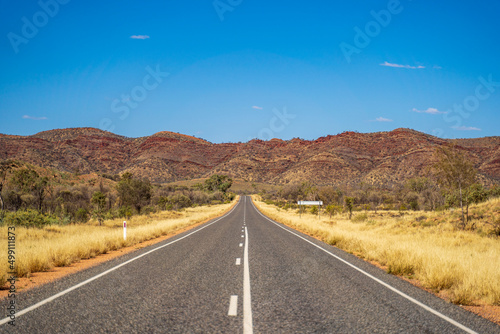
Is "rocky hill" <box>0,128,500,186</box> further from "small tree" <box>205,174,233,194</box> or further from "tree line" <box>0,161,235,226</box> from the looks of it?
"tree line" <box>0,161,235,226</box>

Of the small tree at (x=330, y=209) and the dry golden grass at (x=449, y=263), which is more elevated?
the dry golden grass at (x=449, y=263)

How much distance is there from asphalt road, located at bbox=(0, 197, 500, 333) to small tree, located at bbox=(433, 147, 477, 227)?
17234 mm

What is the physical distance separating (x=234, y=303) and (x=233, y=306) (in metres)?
0.18

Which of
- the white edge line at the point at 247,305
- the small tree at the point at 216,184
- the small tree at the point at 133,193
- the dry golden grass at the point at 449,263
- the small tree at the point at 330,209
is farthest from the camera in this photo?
the small tree at the point at 216,184

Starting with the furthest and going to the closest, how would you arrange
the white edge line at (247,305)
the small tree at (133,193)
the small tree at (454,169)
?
the small tree at (133,193)
the small tree at (454,169)
the white edge line at (247,305)

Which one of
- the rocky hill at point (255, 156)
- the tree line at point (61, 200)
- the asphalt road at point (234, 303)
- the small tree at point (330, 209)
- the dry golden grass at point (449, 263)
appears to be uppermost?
the rocky hill at point (255, 156)

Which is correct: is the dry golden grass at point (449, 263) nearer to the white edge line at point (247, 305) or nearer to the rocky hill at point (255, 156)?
the white edge line at point (247, 305)

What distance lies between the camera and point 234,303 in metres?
5.84

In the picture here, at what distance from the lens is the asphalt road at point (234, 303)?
475 centimetres

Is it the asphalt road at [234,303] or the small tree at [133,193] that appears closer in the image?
the asphalt road at [234,303]

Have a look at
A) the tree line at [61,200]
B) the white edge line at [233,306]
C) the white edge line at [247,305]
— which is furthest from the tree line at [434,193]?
the tree line at [61,200]

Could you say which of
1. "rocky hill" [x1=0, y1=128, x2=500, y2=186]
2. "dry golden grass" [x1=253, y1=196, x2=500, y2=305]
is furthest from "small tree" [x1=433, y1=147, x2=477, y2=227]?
"rocky hill" [x1=0, y1=128, x2=500, y2=186]

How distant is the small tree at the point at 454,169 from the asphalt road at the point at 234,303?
17.2m

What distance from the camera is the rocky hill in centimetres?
8706
